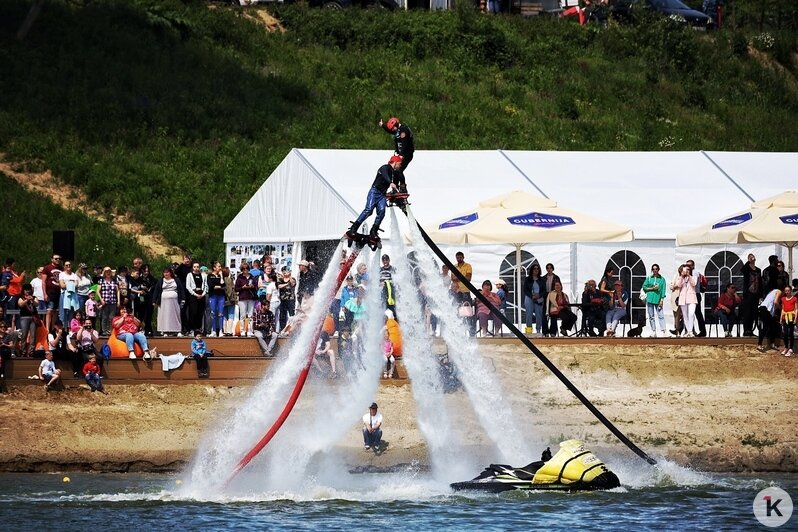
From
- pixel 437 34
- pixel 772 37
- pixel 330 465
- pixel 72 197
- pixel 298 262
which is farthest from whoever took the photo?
pixel 772 37

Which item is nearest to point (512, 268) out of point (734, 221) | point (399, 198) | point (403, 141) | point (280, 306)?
point (734, 221)

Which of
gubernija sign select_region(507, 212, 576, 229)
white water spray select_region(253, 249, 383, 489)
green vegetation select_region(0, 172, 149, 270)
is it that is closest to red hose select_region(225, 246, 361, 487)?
white water spray select_region(253, 249, 383, 489)

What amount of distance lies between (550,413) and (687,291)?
4.83 m

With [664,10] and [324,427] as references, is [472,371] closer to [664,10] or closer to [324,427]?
[324,427]

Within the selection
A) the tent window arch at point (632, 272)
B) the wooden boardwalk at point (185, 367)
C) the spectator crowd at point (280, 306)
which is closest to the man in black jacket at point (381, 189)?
the spectator crowd at point (280, 306)

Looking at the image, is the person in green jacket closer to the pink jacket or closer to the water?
the pink jacket

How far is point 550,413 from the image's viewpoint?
33250 mm

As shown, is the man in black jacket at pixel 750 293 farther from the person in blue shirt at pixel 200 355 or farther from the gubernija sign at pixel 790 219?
the person in blue shirt at pixel 200 355

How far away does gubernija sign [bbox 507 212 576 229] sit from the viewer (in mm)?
33875

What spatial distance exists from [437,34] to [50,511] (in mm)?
43047

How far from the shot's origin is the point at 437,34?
64.7 metres

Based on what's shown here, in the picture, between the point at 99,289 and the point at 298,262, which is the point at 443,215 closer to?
the point at 298,262

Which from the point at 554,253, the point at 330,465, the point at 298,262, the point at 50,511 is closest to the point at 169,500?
the point at 50,511

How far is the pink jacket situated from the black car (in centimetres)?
3595
